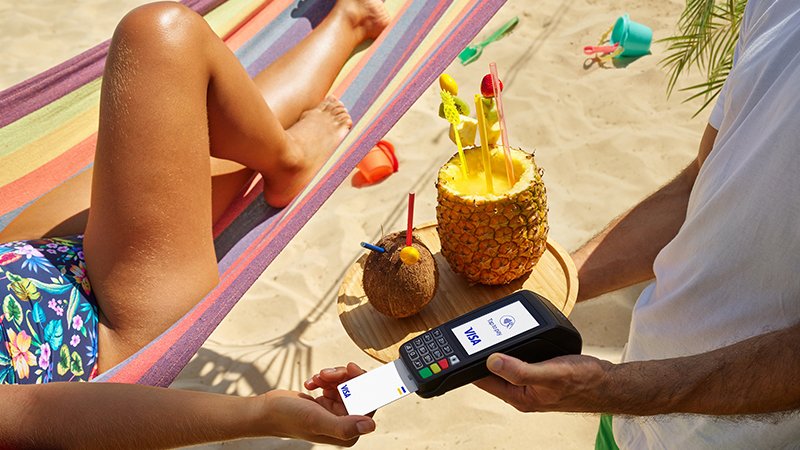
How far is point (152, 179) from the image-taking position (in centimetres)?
170

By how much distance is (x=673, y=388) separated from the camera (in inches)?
40.2

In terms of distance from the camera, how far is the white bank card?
1.04 m

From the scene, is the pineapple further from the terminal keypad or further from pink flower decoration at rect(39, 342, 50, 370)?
pink flower decoration at rect(39, 342, 50, 370)

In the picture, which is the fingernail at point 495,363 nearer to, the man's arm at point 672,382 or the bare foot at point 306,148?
the man's arm at point 672,382

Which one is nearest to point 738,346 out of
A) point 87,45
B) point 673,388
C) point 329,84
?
point 673,388

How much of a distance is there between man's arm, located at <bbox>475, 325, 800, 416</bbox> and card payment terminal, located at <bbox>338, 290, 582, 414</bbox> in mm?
39

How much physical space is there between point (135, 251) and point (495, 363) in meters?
1.03

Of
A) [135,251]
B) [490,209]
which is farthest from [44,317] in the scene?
[490,209]

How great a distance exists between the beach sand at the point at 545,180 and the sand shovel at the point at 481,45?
0.04 metres

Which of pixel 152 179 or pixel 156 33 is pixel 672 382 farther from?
pixel 156 33

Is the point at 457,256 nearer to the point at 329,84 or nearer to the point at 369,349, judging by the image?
the point at 369,349

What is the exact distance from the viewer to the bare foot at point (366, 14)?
2639 millimetres

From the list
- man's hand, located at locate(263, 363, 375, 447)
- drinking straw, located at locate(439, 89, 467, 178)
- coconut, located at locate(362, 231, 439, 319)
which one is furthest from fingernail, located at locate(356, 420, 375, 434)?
drinking straw, located at locate(439, 89, 467, 178)

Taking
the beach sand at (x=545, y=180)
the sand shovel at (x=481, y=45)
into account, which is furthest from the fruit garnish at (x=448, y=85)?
the sand shovel at (x=481, y=45)
